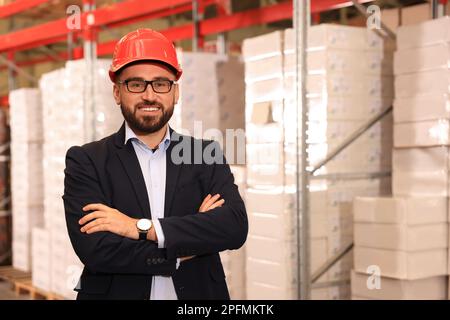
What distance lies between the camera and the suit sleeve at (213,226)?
2498mm

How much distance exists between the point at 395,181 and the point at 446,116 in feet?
2.51

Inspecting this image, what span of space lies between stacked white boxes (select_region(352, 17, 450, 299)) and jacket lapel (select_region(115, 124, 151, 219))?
3.28 m

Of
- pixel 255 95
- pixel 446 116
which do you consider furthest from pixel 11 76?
pixel 446 116

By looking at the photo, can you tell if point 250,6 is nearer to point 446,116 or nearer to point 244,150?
point 244,150

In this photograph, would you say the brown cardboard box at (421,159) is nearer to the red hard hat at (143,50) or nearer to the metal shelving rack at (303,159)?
the metal shelving rack at (303,159)

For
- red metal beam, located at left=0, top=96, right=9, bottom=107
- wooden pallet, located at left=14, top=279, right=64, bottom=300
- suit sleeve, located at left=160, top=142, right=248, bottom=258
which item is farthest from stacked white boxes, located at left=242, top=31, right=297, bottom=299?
red metal beam, located at left=0, top=96, right=9, bottom=107

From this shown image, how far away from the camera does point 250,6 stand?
1339 centimetres

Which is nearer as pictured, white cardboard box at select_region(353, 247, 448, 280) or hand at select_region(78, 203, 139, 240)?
hand at select_region(78, 203, 139, 240)

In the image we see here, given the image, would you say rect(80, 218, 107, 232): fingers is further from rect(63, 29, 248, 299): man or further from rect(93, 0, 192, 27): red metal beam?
rect(93, 0, 192, 27): red metal beam

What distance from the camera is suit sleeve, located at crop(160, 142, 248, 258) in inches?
98.3

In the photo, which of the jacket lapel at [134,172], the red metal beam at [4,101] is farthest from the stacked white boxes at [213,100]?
the red metal beam at [4,101]

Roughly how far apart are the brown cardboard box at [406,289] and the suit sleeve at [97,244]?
3.35 meters

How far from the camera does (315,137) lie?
5816 millimetres

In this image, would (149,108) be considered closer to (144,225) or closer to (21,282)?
(144,225)
